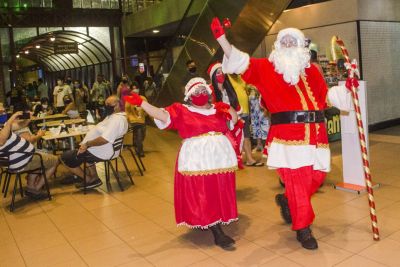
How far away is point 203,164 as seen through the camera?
3.52 metres

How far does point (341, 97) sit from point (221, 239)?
1.51 meters

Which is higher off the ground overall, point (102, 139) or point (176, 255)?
point (102, 139)

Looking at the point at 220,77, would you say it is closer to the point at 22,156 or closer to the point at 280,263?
the point at 280,263

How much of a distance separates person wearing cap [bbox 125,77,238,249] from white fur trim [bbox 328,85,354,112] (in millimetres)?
859

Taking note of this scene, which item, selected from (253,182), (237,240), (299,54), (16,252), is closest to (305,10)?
(253,182)

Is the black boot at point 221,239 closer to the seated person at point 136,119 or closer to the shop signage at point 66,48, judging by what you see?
the seated person at point 136,119

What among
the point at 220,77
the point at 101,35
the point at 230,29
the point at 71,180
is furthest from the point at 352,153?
the point at 101,35

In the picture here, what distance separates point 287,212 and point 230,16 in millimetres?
4521

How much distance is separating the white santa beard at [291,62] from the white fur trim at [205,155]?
765mm

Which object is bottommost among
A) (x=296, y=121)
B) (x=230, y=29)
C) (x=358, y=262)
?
(x=358, y=262)

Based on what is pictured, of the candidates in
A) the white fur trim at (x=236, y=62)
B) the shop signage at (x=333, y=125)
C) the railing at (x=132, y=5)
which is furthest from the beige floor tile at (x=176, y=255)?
the railing at (x=132, y=5)

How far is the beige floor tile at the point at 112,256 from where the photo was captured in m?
3.43

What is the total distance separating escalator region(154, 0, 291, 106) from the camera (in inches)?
287

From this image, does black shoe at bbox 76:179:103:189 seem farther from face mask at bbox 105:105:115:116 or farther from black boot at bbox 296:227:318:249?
black boot at bbox 296:227:318:249
